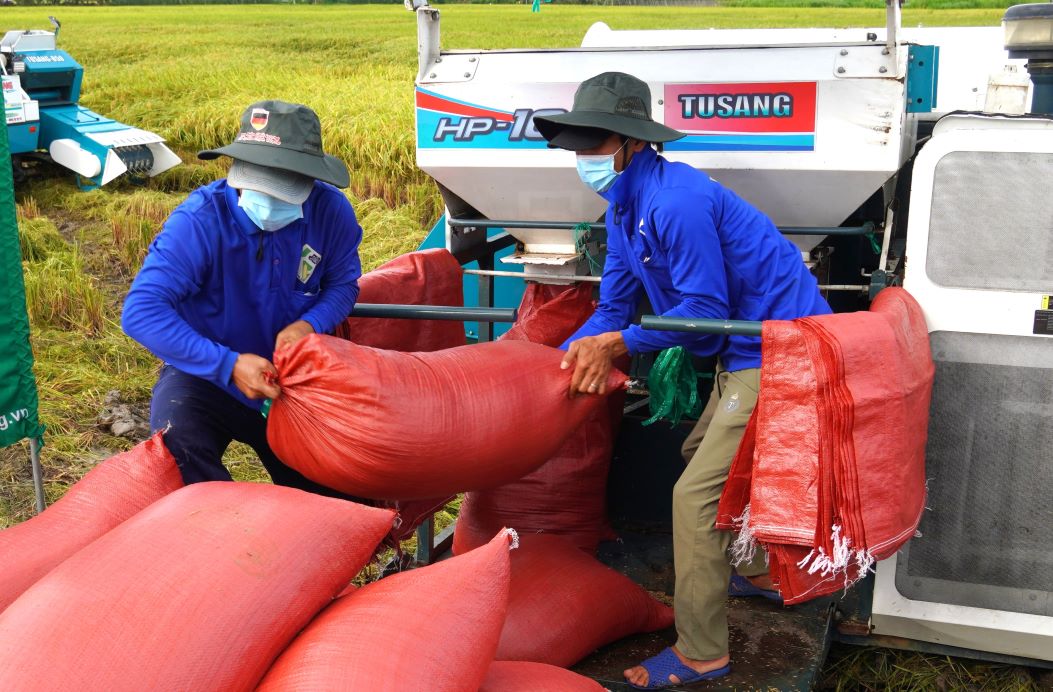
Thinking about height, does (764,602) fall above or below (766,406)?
below

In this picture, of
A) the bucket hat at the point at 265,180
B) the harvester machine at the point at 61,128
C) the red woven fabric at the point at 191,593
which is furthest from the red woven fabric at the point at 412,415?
the harvester machine at the point at 61,128

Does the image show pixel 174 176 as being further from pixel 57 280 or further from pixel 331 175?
pixel 331 175

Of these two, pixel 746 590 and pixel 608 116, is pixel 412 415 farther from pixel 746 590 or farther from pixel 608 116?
pixel 746 590

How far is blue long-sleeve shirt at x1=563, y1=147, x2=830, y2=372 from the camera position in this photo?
2.79 meters

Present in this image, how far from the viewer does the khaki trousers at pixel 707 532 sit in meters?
2.91

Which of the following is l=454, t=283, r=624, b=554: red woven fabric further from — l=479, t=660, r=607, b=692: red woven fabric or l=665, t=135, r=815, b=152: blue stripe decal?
l=479, t=660, r=607, b=692: red woven fabric

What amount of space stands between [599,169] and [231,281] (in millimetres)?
1076

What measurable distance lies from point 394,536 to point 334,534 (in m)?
0.72

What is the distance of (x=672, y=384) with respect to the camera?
3154 mm

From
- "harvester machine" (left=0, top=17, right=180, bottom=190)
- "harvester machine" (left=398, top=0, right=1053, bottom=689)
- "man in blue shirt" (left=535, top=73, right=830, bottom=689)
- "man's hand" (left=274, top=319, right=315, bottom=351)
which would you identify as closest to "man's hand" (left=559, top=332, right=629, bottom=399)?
"man in blue shirt" (left=535, top=73, right=830, bottom=689)

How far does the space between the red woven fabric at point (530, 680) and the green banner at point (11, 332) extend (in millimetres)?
1912

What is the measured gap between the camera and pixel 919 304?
113 inches

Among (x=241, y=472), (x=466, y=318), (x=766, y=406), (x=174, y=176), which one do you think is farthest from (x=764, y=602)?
(x=174, y=176)

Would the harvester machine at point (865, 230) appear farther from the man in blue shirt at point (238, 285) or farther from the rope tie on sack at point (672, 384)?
the man in blue shirt at point (238, 285)
